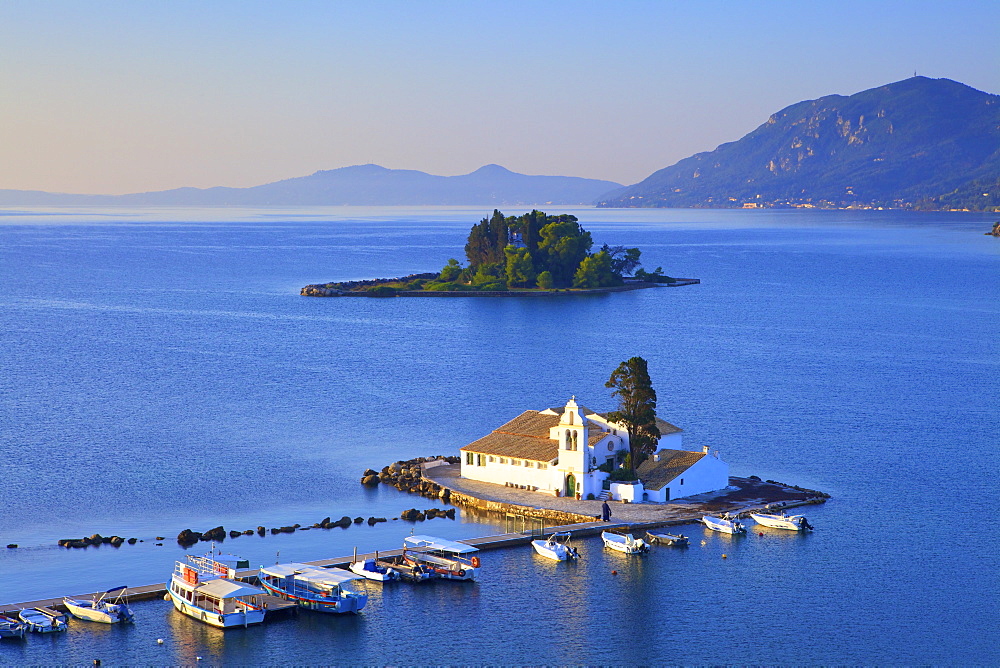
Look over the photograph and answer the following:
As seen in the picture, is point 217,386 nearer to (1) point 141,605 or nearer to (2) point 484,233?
(1) point 141,605

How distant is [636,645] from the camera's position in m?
38.5

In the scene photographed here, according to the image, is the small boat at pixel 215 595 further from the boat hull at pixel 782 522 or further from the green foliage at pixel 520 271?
the green foliage at pixel 520 271

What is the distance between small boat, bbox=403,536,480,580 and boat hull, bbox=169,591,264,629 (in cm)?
Answer: 645

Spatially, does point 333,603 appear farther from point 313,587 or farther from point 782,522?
point 782,522

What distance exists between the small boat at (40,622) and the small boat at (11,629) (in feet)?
0.56

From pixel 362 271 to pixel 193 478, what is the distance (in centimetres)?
13736

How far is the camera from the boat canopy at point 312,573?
4066 centimetres

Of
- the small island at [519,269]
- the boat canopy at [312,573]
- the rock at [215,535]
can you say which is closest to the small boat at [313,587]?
the boat canopy at [312,573]

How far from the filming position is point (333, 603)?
40125 mm

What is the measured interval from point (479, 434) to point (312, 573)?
26.1 metres

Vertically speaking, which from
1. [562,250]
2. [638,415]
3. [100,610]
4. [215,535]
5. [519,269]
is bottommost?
[215,535]

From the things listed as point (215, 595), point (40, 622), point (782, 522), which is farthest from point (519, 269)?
point (40, 622)

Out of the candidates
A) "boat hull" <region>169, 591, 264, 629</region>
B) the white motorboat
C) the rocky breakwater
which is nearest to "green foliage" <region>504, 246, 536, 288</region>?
the rocky breakwater

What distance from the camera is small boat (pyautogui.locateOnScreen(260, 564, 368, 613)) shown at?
1582 inches
